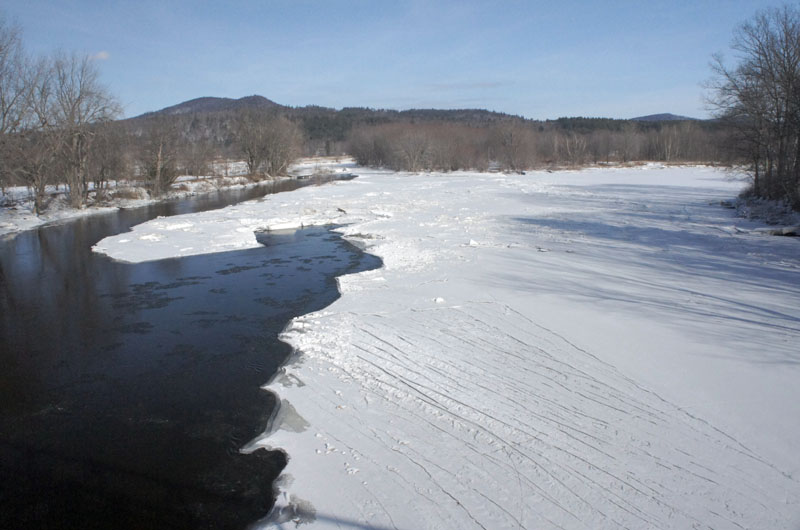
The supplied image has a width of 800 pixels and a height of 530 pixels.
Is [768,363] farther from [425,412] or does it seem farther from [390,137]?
[390,137]

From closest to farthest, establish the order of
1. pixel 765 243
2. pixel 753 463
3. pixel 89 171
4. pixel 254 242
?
pixel 753 463 < pixel 765 243 < pixel 254 242 < pixel 89 171

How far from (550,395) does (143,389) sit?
17.6 feet

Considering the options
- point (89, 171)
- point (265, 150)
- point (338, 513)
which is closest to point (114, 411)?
point (338, 513)

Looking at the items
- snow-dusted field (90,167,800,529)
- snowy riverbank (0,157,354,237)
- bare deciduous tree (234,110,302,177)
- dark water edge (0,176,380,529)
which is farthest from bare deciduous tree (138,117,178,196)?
snow-dusted field (90,167,800,529)

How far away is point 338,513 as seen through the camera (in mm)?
4223

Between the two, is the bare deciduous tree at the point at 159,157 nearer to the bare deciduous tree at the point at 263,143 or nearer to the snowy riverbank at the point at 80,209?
the snowy riverbank at the point at 80,209

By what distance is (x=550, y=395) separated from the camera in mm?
5898

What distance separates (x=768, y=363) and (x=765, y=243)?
9.76 m

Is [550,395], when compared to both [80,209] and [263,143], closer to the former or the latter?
[80,209]

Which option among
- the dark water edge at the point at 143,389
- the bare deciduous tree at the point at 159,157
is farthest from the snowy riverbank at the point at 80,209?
the dark water edge at the point at 143,389

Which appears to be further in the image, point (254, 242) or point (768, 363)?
point (254, 242)

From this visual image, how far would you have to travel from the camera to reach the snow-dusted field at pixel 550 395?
4219 millimetres

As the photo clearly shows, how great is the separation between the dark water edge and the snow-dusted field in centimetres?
58

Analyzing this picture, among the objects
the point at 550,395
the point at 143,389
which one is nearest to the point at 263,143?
the point at 143,389
